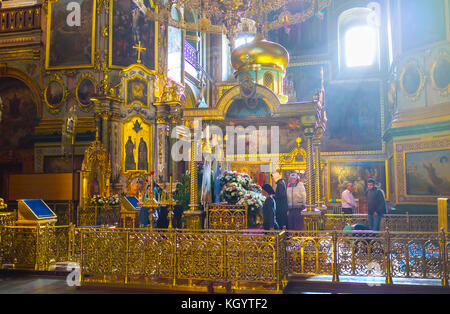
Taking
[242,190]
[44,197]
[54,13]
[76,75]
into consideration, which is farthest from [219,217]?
[54,13]

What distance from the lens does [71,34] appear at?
1658cm

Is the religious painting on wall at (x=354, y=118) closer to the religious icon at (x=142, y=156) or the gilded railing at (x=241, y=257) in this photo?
the religious icon at (x=142, y=156)

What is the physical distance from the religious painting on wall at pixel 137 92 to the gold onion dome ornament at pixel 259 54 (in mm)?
6158

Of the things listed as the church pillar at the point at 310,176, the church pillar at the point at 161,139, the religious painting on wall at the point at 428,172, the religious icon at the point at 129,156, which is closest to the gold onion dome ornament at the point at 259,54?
the church pillar at the point at 310,176

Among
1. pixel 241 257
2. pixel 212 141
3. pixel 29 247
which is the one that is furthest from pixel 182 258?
pixel 212 141

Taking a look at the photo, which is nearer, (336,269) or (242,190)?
(336,269)

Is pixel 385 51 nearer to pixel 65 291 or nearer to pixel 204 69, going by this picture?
pixel 204 69

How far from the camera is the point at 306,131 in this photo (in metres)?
9.31

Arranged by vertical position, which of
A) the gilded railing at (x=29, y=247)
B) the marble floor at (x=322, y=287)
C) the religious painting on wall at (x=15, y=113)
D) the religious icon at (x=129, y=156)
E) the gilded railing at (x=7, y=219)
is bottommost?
the marble floor at (x=322, y=287)

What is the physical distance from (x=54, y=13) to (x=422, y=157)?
15.5 m

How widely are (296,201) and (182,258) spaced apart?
13.1ft

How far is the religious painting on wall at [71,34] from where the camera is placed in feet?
53.8

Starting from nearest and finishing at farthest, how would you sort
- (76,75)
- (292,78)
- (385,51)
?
(76,75) < (385,51) < (292,78)

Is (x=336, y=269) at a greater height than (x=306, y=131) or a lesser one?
lesser
